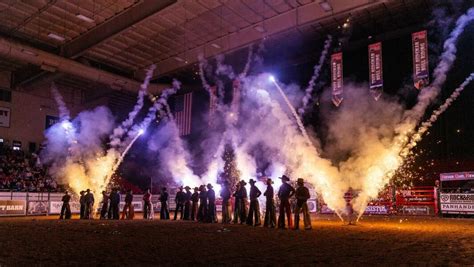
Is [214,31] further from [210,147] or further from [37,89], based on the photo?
[37,89]

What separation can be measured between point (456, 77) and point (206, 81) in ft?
51.2

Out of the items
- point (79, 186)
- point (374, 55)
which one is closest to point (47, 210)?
point (79, 186)

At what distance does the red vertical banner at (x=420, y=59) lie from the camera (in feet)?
59.3

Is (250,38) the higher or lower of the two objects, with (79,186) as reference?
higher

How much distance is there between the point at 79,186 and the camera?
87.3ft

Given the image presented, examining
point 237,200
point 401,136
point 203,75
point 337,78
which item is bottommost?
point 237,200

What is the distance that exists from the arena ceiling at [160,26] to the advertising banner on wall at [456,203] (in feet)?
28.5

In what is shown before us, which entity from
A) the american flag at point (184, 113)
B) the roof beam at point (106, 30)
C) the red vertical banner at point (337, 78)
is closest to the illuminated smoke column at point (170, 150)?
the american flag at point (184, 113)

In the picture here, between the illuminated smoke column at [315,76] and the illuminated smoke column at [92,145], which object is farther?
the illuminated smoke column at [92,145]

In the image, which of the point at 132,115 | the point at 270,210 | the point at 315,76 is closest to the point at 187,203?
the point at 270,210

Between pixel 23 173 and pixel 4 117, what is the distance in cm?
546

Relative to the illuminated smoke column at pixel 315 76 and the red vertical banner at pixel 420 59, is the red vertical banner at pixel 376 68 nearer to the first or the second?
the red vertical banner at pixel 420 59

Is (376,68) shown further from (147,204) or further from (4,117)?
(4,117)

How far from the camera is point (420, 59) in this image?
18.4m
